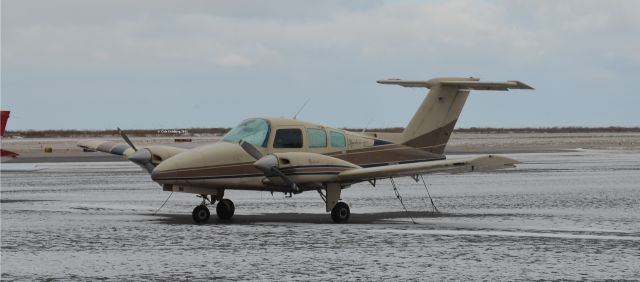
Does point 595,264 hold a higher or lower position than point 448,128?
lower

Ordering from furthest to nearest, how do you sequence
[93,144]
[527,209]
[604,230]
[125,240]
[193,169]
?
[93,144] < [527,209] < [193,169] < [604,230] < [125,240]

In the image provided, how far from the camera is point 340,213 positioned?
21859mm

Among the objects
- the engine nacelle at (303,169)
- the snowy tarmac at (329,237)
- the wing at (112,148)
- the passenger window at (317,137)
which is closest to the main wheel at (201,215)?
the snowy tarmac at (329,237)

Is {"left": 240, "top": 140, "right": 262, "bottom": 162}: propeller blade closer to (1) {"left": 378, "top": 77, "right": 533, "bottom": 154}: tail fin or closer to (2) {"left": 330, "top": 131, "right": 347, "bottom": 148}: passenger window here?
(2) {"left": 330, "top": 131, "right": 347, "bottom": 148}: passenger window

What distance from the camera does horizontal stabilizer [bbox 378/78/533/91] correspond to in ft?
79.1

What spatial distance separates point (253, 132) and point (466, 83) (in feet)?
A: 19.9

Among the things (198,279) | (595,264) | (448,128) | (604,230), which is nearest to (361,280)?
(198,279)

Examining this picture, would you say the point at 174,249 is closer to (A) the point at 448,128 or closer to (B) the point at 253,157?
(B) the point at 253,157

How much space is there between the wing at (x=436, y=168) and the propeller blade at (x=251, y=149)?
184cm

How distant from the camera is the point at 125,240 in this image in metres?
18.4

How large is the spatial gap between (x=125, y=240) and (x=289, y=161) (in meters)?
4.51

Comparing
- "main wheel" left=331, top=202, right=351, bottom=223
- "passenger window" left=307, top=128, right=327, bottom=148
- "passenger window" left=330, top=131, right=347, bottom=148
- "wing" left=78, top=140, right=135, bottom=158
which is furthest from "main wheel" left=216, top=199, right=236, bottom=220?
"wing" left=78, top=140, right=135, bottom=158

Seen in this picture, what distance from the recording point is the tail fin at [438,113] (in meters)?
25.3

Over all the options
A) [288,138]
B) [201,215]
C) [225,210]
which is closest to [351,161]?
[288,138]
